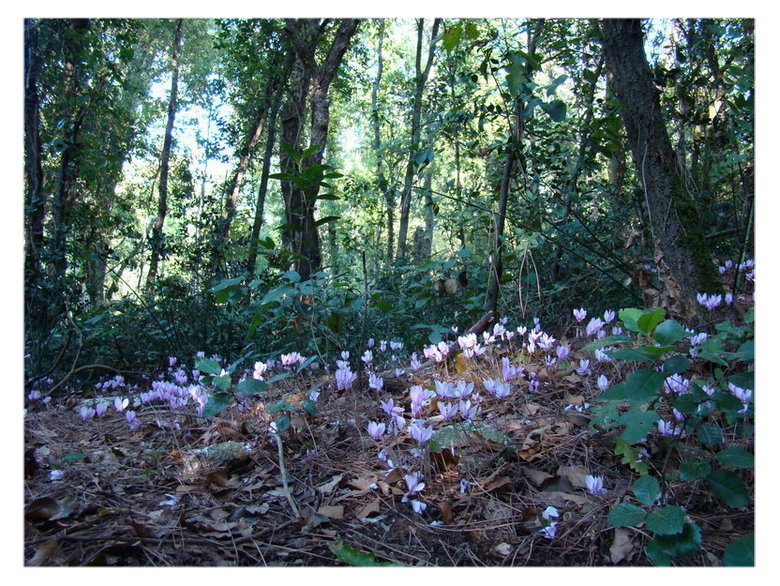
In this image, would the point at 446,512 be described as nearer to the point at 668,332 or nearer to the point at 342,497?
the point at 342,497

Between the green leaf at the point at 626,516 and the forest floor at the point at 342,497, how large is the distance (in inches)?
5.3

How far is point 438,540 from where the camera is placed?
1.53 meters

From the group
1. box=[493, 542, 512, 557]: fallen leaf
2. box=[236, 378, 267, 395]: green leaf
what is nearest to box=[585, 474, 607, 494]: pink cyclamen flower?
box=[493, 542, 512, 557]: fallen leaf

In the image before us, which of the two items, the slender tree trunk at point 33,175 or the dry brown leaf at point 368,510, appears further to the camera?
the slender tree trunk at point 33,175

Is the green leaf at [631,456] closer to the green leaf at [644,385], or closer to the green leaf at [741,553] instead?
the green leaf at [644,385]

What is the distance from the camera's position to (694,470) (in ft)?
4.85

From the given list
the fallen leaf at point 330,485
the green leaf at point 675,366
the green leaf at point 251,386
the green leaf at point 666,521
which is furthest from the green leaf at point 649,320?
the green leaf at point 251,386

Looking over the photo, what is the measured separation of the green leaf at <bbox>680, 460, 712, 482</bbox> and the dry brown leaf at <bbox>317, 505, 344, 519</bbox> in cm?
100

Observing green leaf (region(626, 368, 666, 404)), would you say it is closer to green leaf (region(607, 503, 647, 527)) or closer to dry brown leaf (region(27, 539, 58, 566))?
green leaf (region(607, 503, 647, 527))

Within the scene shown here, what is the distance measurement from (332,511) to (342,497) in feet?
0.36

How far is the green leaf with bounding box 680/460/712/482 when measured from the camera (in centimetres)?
147

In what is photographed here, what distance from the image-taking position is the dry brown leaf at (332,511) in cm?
163

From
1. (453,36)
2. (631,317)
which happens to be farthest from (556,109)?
(631,317)

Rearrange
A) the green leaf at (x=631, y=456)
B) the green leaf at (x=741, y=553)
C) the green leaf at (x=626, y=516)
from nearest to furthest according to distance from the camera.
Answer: the green leaf at (x=741, y=553) < the green leaf at (x=626, y=516) < the green leaf at (x=631, y=456)
